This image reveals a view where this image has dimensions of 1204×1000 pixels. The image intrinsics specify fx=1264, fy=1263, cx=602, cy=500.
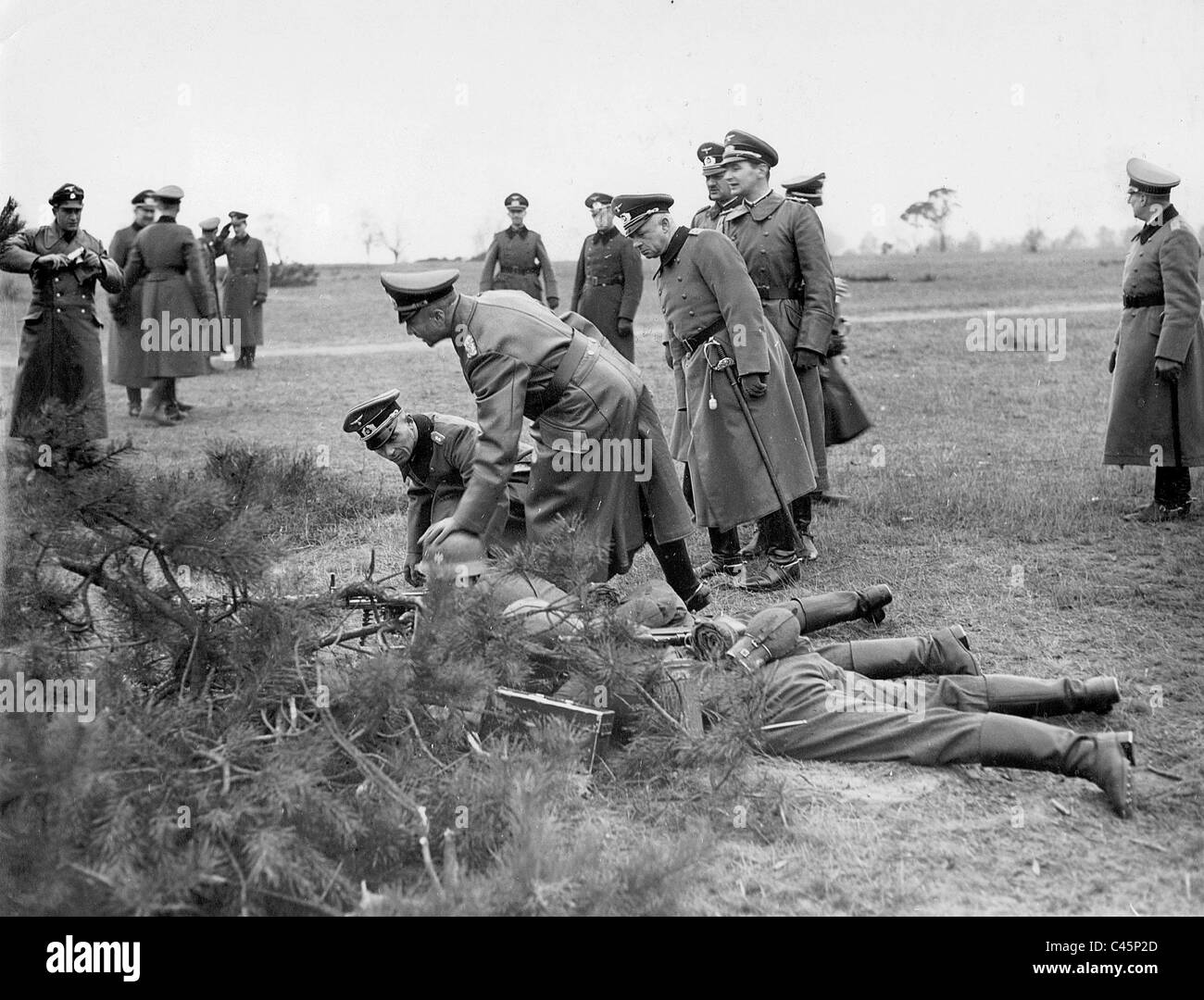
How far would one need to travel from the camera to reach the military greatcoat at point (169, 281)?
38.9 feet

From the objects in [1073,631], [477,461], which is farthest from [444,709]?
[1073,631]

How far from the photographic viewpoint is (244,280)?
15594 mm

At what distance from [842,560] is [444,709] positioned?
10.7 feet

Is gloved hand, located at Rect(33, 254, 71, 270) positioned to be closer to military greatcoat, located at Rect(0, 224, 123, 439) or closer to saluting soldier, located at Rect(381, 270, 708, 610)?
military greatcoat, located at Rect(0, 224, 123, 439)

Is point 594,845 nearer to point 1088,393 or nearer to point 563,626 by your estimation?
point 563,626

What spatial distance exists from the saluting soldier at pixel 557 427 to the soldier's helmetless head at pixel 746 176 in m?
2.05

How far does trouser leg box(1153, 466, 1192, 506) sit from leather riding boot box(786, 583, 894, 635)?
285 centimetres

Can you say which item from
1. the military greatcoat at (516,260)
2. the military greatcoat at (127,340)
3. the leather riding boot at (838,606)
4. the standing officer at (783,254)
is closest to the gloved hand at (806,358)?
the standing officer at (783,254)

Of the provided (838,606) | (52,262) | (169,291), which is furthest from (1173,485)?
(169,291)

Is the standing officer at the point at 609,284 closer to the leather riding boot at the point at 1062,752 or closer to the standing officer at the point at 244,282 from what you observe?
the standing officer at the point at 244,282

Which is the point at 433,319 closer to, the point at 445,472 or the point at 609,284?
the point at 445,472

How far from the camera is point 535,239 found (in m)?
13.6

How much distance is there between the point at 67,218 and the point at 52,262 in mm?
472

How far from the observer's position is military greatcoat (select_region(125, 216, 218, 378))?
1187 cm
